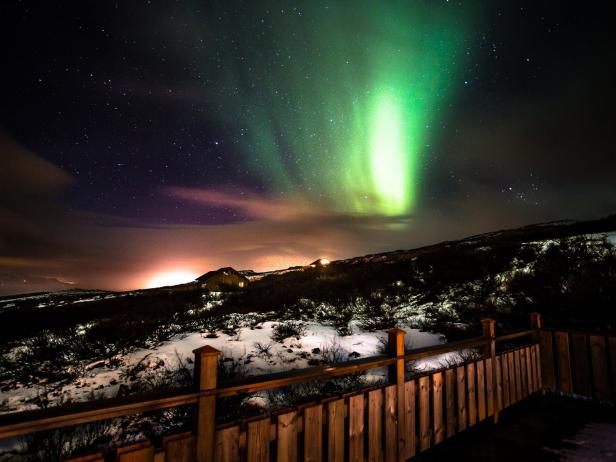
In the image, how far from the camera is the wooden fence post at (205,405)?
2.62m

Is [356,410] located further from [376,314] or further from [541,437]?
[376,314]

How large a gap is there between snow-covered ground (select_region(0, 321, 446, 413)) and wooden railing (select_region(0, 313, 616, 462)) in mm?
3269

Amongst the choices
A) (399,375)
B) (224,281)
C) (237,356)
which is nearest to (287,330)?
(237,356)

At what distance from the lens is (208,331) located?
45.7 feet

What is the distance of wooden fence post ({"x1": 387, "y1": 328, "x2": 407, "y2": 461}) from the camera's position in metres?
4.04

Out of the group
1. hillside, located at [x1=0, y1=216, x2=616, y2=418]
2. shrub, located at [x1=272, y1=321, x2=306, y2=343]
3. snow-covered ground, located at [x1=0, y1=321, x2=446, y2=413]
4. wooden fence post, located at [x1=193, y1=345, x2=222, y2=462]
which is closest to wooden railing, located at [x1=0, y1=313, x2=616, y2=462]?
wooden fence post, located at [x1=193, y1=345, x2=222, y2=462]

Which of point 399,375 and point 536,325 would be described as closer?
point 399,375

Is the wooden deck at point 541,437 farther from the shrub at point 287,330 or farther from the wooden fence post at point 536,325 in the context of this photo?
the shrub at point 287,330

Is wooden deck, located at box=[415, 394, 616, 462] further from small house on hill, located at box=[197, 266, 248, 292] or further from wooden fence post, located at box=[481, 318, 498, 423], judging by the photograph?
small house on hill, located at box=[197, 266, 248, 292]

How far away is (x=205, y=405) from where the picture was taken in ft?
8.67

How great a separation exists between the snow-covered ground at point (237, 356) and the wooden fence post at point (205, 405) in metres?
6.47

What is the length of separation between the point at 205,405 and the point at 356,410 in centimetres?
176

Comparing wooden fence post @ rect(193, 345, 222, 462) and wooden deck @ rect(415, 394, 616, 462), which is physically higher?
wooden fence post @ rect(193, 345, 222, 462)

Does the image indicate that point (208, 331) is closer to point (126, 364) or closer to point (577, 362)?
point (126, 364)
